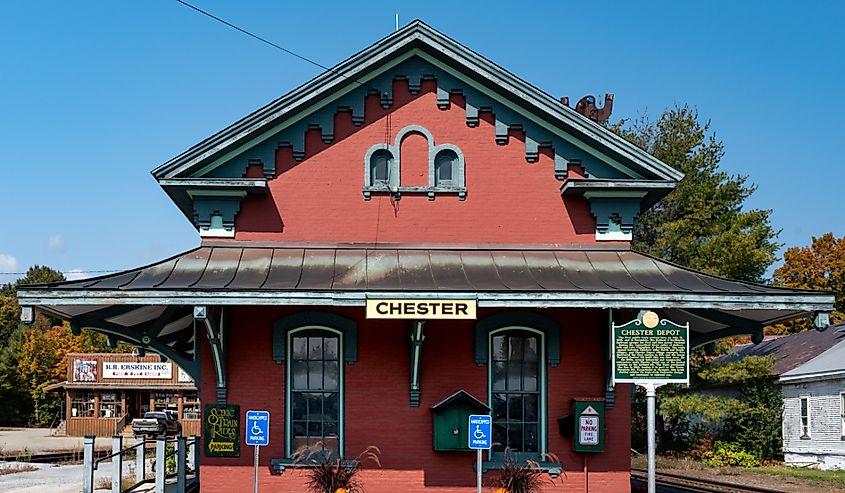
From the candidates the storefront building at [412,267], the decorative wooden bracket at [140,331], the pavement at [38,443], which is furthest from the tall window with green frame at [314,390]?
the pavement at [38,443]

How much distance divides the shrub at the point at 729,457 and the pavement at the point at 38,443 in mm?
21758

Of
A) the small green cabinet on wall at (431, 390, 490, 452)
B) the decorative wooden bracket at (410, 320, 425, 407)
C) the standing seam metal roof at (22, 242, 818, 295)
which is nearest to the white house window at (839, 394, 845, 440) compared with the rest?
the standing seam metal roof at (22, 242, 818, 295)

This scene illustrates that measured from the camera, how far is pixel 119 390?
40.0 meters

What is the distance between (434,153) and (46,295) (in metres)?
5.71

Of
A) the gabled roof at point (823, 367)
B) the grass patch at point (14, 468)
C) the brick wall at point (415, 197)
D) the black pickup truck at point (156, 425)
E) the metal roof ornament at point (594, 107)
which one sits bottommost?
the grass patch at point (14, 468)

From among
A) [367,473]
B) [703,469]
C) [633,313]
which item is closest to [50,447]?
[703,469]

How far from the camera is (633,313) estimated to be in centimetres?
1261

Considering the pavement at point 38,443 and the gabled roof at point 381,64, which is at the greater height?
the gabled roof at point 381,64

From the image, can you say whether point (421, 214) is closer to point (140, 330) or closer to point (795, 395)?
point (140, 330)

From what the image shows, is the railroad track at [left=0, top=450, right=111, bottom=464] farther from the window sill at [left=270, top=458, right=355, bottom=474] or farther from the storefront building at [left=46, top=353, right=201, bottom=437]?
the window sill at [left=270, top=458, right=355, bottom=474]

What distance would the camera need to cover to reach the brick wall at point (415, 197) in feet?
42.7

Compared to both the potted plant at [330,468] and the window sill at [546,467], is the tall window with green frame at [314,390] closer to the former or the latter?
the potted plant at [330,468]

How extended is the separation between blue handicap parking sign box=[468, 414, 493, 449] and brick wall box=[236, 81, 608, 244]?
309 cm

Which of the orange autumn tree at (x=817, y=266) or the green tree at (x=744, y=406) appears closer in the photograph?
the green tree at (x=744, y=406)
